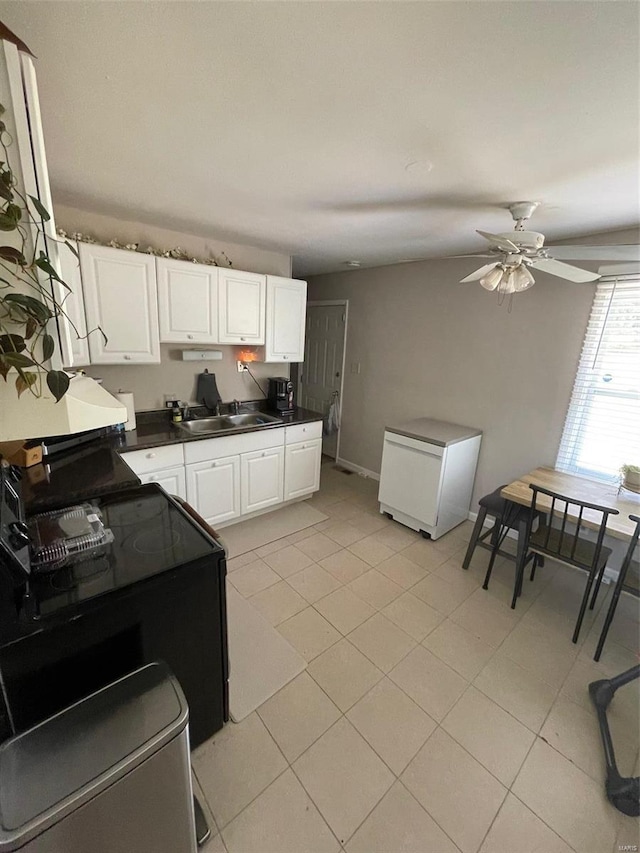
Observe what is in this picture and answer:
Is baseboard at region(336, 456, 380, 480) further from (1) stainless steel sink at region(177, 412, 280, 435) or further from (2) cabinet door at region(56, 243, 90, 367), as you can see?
(2) cabinet door at region(56, 243, 90, 367)

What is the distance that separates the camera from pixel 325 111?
115 cm

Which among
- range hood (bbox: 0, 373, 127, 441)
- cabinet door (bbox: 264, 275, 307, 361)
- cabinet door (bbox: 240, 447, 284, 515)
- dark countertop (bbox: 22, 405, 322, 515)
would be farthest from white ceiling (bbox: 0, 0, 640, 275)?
cabinet door (bbox: 240, 447, 284, 515)

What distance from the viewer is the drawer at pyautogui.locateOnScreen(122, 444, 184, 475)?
2.31m

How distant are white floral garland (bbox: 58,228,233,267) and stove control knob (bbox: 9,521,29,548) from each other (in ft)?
6.06

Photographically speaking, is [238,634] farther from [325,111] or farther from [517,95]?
[517,95]

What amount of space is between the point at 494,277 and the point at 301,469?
224cm

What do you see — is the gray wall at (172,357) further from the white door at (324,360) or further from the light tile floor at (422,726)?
the light tile floor at (422,726)

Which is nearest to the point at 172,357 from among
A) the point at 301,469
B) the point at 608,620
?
the point at 301,469

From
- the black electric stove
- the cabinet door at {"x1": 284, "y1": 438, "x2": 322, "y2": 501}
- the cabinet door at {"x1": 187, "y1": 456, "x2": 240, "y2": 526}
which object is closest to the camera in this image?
the black electric stove

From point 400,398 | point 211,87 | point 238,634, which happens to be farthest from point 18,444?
point 400,398

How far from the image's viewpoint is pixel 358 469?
441 cm

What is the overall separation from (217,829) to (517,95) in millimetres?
2613

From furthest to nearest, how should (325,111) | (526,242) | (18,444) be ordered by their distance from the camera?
(18,444) → (526,242) → (325,111)

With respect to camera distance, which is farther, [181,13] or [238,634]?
[238,634]
